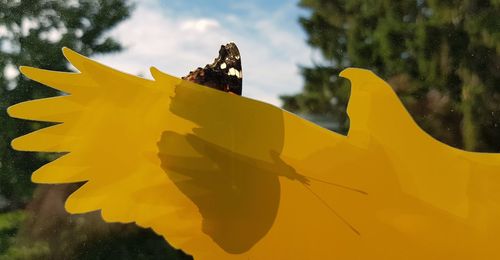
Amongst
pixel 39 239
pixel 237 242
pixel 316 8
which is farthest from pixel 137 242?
pixel 316 8

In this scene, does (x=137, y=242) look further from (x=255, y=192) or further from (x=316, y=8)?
(x=316, y=8)

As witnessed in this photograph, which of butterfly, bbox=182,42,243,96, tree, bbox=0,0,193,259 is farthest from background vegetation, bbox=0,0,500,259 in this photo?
butterfly, bbox=182,42,243,96

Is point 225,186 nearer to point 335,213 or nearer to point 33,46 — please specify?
point 335,213

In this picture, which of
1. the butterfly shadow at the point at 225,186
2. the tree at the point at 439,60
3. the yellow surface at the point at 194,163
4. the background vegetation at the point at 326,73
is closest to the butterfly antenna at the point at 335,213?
the yellow surface at the point at 194,163

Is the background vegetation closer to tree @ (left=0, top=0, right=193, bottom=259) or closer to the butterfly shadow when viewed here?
tree @ (left=0, top=0, right=193, bottom=259)

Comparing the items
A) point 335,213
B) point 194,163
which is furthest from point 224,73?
point 335,213

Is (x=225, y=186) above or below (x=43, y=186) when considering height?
above
